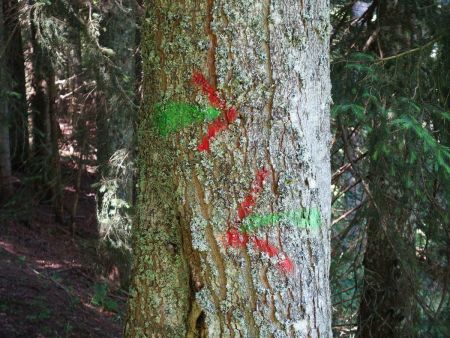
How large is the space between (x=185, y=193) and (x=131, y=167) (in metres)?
6.10

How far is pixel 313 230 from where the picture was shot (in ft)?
6.12

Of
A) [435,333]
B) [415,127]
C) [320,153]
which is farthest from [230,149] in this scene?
[435,333]

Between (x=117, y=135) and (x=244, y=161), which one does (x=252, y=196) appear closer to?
(x=244, y=161)

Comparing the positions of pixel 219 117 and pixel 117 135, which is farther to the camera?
pixel 117 135

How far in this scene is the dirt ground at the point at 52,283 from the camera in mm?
7592

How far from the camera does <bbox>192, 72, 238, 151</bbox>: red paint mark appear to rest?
5.85 ft

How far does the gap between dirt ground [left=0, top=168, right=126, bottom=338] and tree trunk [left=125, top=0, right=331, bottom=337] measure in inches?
226

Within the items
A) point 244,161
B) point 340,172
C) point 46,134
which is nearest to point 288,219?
point 244,161

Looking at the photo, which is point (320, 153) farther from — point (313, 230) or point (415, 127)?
point (415, 127)

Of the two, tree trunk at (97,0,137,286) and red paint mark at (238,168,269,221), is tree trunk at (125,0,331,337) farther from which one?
tree trunk at (97,0,137,286)

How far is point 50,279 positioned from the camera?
366 inches

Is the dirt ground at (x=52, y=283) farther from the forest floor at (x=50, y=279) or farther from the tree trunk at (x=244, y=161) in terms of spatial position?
the tree trunk at (x=244, y=161)

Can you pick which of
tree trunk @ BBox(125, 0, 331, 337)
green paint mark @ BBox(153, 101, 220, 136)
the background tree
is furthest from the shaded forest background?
tree trunk @ BBox(125, 0, 331, 337)

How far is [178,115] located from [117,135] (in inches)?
286
